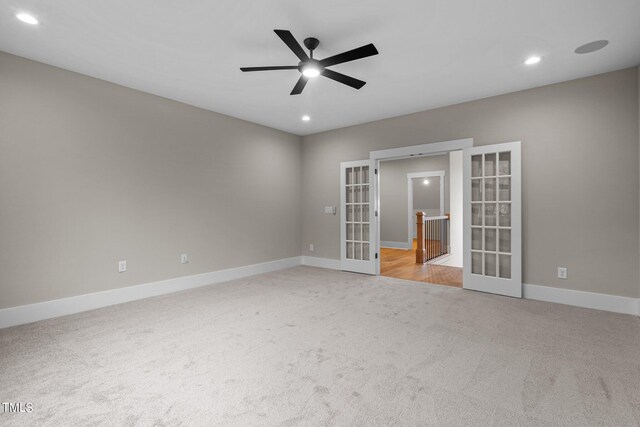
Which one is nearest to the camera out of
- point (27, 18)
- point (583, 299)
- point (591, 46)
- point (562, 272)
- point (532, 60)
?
point (27, 18)

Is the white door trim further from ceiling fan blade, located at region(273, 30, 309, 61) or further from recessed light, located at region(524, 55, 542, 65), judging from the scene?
ceiling fan blade, located at region(273, 30, 309, 61)

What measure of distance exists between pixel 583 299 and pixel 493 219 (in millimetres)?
1293

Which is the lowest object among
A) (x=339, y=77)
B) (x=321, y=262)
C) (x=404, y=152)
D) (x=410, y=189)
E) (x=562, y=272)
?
(x=321, y=262)

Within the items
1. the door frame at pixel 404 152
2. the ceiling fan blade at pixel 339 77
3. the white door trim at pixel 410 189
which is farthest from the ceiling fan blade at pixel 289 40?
the white door trim at pixel 410 189

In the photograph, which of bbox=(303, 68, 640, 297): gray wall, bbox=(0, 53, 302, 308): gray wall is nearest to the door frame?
bbox=(303, 68, 640, 297): gray wall

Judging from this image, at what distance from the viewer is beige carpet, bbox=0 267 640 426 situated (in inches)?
67.2

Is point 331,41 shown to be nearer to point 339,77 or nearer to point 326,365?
point 339,77

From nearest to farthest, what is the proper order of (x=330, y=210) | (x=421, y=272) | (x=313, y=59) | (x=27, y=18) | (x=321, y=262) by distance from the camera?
1. (x=27, y=18)
2. (x=313, y=59)
3. (x=421, y=272)
4. (x=330, y=210)
5. (x=321, y=262)

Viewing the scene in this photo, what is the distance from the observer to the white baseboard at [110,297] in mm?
3007

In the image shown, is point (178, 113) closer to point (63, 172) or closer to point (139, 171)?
point (139, 171)

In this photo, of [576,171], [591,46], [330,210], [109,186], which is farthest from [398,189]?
[109,186]

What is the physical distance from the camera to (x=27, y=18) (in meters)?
2.44

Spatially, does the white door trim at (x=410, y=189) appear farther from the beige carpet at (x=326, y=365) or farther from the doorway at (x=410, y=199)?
the beige carpet at (x=326, y=365)

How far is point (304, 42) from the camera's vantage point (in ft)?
8.93
